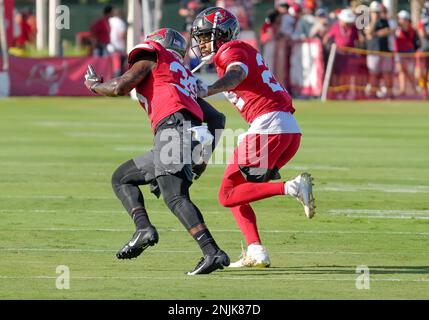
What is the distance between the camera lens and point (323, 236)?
→ 12.6 m

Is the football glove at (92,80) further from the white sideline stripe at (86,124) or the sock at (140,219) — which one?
the white sideline stripe at (86,124)

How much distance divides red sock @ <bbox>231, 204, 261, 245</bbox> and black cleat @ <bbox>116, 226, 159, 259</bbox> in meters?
0.97

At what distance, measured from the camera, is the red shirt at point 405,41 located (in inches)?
1320

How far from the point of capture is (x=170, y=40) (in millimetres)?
10531

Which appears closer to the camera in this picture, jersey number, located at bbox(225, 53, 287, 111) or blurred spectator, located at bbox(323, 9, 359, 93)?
jersey number, located at bbox(225, 53, 287, 111)

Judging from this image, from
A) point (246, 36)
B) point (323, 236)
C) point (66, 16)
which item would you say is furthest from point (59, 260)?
point (246, 36)

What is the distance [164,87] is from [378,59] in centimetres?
2279

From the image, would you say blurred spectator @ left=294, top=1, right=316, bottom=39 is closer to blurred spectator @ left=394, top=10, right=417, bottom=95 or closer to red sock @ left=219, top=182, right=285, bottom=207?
blurred spectator @ left=394, top=10, right=417, bottom=95

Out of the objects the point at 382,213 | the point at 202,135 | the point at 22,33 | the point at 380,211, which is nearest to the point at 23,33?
the point at 22,33

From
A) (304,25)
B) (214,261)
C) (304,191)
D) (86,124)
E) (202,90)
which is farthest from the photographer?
(304,25)

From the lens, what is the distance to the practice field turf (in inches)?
381

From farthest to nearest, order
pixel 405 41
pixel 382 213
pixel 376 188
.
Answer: pixel 405 41 < pixel 376 188 < pixel 382 213

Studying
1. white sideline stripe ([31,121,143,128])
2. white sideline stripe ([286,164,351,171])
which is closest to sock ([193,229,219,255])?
white sideline stripe ([286,164,351,171])

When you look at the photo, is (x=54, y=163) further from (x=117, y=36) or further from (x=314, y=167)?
(x=117, y=36)
